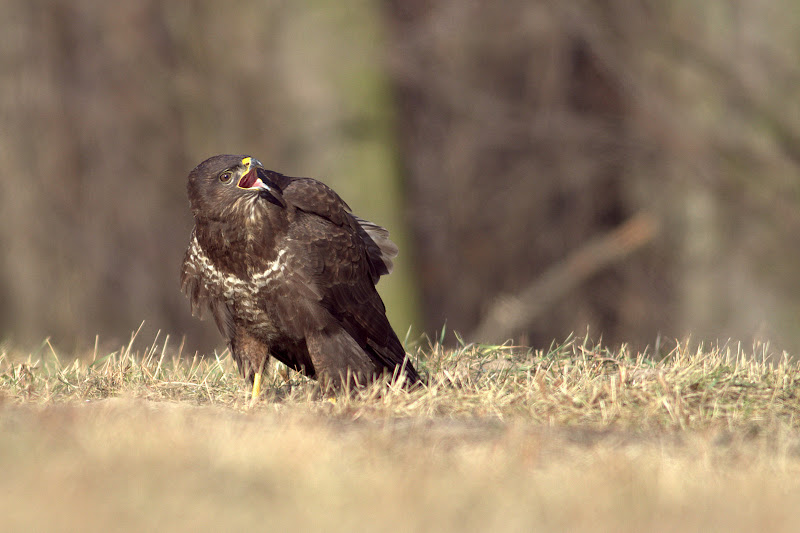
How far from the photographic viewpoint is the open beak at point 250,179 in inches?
208

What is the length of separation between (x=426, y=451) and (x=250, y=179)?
6.47ft

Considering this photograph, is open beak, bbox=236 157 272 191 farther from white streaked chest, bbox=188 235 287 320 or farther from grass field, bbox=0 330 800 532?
grass field, bbox=0 330 800 532

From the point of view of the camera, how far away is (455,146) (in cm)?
1445

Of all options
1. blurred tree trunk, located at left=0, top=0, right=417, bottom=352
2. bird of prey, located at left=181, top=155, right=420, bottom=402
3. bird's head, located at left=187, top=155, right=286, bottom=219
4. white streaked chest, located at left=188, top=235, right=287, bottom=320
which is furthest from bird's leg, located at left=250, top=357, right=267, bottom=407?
blurred tree trunk, located at left=0, top=0, right=417, bottom=352

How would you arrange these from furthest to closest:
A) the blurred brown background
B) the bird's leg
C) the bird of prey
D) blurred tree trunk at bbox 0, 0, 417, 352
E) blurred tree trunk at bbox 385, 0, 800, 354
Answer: blurred tree trunk at bbox 0, 0, 417, 352 → blurred tree trunk at bbox 385, 0, 800, 354 → the blurred brown background → the bird's leg → the bird of prey

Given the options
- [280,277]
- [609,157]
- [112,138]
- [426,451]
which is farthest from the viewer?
Answer: [112,138]

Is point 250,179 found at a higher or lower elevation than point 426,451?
higher

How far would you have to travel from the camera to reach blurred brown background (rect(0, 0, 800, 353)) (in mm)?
10641

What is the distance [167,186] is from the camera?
1519cm

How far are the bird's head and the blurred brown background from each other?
4913 millimetres

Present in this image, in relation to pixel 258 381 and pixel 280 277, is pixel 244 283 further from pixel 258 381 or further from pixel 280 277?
pixel 258 381

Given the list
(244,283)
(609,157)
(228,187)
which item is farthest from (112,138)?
(244,283)

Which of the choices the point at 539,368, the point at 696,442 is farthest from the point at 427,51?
the point at 696,442

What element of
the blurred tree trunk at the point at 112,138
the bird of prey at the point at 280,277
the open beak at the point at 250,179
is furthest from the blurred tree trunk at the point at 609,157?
the open beak at the point at 250,179
